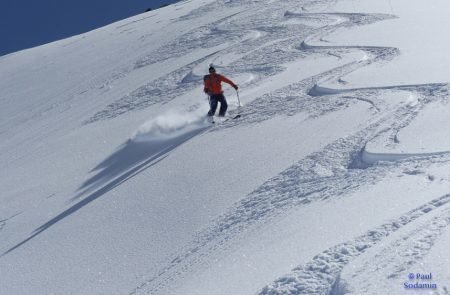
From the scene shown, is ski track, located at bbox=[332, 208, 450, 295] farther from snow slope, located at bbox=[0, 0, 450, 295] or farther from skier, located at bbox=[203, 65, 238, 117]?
skier, located at bbox=[203, 65, 238, 117]

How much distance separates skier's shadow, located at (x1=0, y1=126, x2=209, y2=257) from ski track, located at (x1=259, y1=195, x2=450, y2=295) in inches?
174

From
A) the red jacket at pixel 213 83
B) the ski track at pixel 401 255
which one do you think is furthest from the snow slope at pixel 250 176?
the red jacket at pixel 213 83

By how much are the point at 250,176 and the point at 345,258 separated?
296cm

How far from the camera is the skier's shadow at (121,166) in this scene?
27.6ft

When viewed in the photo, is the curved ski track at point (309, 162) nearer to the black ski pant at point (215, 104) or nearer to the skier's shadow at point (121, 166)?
the black ski pant at point (215, 104)

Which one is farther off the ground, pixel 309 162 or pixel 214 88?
pixel 214 88

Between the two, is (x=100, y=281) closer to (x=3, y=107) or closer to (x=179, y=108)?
(x=179, y=108)

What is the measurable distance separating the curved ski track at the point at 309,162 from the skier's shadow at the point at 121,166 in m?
1.00

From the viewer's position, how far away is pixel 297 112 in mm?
10086

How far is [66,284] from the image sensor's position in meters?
6.30

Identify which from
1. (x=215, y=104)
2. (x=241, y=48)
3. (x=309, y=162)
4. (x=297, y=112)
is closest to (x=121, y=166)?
(x=215, y=104)

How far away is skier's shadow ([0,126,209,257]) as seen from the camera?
27.6 ft

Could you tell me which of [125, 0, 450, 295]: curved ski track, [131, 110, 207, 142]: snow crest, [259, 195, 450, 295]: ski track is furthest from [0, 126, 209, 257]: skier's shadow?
[259, 195, 450, 295]: ski track

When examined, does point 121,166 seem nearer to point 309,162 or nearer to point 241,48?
point 309,162
